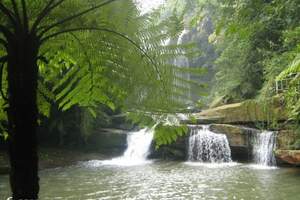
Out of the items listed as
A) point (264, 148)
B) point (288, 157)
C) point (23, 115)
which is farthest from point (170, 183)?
point (23, 115)

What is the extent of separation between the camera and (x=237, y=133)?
11.6 meters

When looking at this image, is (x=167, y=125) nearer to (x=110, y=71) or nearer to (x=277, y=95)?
(x=110, y=71)

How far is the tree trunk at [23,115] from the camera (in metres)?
1.17

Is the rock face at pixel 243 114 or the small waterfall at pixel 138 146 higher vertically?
the rock face at pixel 243 114

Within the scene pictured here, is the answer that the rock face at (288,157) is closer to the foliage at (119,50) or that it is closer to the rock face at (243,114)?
the rock face at (243,114)

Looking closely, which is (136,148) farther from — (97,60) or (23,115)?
(23,115)

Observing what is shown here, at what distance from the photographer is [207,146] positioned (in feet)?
38.8

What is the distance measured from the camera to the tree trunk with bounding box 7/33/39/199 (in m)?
1.17

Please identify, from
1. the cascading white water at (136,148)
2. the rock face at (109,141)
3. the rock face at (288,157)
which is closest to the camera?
→ the rock face at (288,157)

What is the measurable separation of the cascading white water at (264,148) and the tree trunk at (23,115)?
10214mm

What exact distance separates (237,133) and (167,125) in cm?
1030

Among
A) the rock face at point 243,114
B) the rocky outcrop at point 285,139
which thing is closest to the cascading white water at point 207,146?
the rock face at point 243,114

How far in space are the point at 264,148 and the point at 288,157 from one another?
1298 millimetres

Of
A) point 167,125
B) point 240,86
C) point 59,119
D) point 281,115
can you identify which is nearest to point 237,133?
point 281,115
